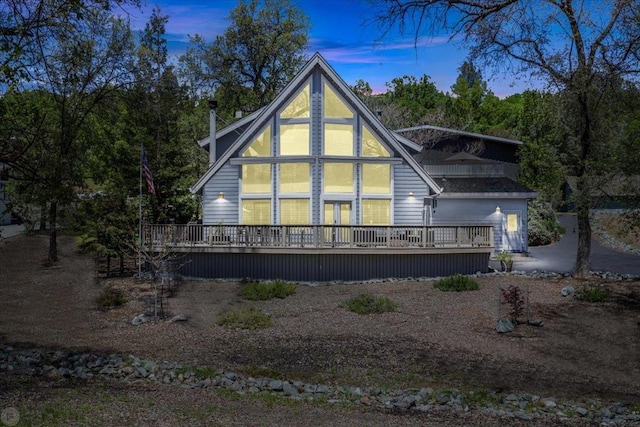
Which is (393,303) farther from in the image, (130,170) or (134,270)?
(130,170)

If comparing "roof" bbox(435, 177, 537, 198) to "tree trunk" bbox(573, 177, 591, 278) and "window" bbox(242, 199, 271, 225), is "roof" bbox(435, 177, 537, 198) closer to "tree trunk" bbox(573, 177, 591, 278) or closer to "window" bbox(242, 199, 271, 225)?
"tree trunk" bbox(573, 177, 591, 278)

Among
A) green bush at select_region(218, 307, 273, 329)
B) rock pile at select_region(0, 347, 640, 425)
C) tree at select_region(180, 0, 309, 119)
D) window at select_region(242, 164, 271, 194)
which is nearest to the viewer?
rock pile at select_region(0, 347, 640, 425)

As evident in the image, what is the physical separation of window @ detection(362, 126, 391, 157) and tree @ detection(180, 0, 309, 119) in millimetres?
27168

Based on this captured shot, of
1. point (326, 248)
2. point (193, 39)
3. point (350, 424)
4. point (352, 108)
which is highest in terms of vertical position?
point (193, 39)

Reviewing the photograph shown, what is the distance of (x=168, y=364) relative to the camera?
39.4 feet

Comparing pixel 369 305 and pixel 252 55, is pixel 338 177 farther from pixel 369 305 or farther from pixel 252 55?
pixel 252 55

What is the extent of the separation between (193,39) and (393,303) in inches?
1621

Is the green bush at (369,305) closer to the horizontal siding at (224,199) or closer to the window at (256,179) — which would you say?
the window at (256,179)

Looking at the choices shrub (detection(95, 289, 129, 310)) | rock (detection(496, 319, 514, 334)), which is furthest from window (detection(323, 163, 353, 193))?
rock (detection(496, 319, 514, 334))

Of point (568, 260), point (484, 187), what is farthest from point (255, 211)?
point (568, 260)

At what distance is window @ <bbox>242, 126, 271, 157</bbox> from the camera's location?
25.5 metres

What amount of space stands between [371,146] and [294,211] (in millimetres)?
4604

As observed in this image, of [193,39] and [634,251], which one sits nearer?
[634,251]

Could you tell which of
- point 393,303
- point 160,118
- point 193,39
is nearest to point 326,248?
point 393,303
